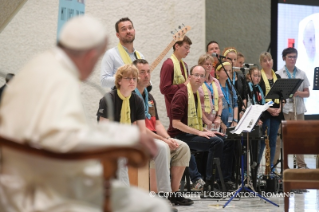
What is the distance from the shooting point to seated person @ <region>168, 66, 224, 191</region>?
619 cm

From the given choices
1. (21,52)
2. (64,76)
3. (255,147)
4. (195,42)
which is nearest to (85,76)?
(64,76)

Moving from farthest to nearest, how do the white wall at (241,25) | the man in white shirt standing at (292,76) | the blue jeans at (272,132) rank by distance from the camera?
the white wall at (241,25), the man in white shirt standing at (292,76), the blue jeans at (272,132)

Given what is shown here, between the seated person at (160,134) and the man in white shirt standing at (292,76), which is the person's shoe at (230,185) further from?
the man in white shirt standing at (292,76)

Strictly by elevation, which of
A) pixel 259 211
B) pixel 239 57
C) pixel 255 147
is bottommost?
pixel 259 211

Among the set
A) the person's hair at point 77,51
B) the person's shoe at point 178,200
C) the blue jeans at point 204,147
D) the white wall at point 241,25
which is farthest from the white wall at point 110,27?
the person's hair at point 77,51

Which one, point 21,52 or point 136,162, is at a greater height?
point 21,52

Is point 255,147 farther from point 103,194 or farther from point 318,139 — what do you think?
point 103,194

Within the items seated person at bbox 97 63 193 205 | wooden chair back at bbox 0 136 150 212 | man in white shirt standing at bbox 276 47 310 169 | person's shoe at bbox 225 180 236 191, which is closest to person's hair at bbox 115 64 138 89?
seated person at bbox 97 63 193 205

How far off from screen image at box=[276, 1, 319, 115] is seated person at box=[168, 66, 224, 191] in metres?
3.90

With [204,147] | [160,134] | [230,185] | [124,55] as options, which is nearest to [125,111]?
[160,134]

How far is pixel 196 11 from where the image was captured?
29.0 feet

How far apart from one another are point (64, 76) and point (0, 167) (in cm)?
44

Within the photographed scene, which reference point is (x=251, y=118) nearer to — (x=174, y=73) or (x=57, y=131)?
(x=174, y=73)

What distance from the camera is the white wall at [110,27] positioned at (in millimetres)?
7968
